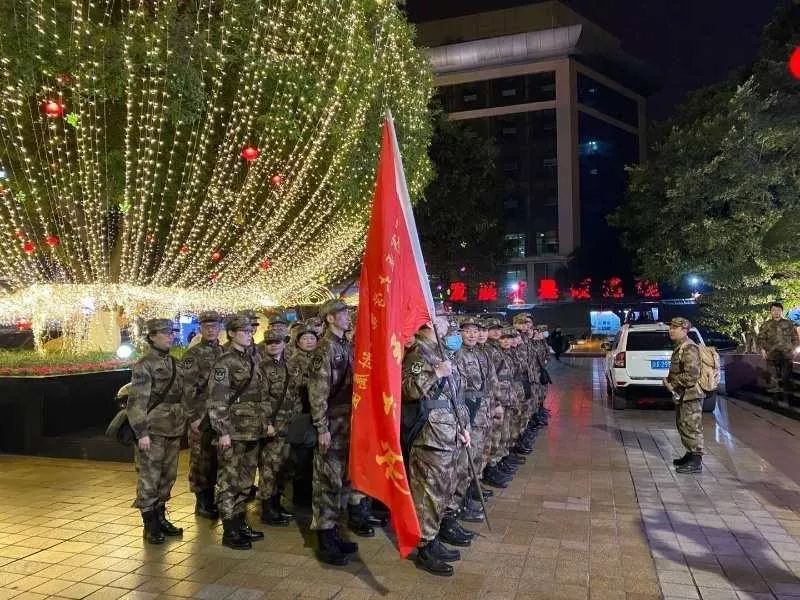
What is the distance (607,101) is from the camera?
161ft

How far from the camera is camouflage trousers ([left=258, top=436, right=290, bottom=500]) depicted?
5.75 metres

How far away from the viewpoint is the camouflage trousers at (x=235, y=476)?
206 inches

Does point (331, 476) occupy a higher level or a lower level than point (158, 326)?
lower

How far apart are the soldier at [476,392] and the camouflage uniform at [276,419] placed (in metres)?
1.56

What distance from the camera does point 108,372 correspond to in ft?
31.7

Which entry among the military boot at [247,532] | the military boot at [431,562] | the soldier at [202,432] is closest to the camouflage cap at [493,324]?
the soldier at [202,432]

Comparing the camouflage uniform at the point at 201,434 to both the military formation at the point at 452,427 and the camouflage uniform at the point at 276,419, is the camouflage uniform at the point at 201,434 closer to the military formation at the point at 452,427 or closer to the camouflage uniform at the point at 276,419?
the camouflage uniform at the point at 276,419

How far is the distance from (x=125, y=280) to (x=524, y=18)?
43993 mm

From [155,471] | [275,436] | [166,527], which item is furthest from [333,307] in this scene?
[166,527]

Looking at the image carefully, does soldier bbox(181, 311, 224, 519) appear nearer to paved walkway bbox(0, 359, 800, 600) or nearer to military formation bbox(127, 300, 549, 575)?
military formation bbox(127, 300, 549, 575)

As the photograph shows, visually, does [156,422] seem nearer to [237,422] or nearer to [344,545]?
[237,422]

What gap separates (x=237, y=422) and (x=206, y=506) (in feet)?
3.98

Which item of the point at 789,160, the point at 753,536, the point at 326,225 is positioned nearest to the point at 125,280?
the point at 326,225

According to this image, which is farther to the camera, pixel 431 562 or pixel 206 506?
pixel 206 506
